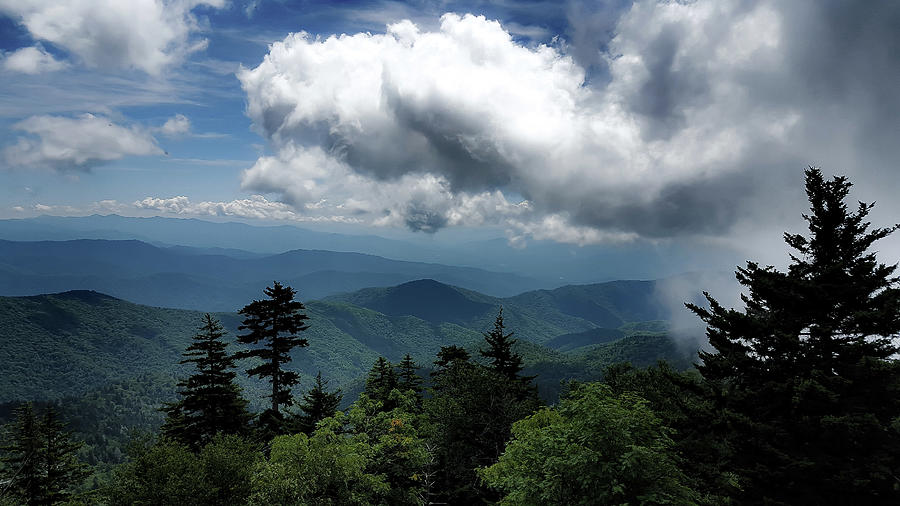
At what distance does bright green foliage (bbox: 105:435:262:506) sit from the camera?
18875 millimetres

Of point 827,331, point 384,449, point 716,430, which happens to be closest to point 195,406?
point 384,449

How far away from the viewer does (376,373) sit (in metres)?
52.6

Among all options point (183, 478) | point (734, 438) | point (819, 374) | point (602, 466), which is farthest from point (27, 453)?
point (819, 374)

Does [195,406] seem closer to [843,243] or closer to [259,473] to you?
[259,473]

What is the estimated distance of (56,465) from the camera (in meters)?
33.5

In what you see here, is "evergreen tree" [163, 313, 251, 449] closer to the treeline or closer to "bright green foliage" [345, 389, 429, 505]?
the treeline

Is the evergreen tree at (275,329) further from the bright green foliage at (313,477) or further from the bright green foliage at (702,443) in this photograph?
the bright green foliage at (702,443)

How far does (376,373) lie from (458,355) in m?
10.5

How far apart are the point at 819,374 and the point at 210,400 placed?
1432 inches

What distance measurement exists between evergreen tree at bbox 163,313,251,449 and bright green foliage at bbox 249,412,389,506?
15.7 m

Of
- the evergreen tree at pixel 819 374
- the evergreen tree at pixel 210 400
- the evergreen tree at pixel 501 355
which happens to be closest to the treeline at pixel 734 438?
the evergreen tree at pixel 819 374

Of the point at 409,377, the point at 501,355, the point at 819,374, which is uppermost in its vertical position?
the point at 819,374

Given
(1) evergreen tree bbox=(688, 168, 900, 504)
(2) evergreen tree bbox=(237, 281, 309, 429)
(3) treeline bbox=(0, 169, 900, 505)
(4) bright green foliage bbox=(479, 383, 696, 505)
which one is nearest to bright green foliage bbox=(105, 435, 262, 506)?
(3) treeline bbox=(0, 169, 900, 505)

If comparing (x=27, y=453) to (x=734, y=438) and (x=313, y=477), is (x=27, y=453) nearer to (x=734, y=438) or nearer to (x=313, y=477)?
(x=313, y=477)
